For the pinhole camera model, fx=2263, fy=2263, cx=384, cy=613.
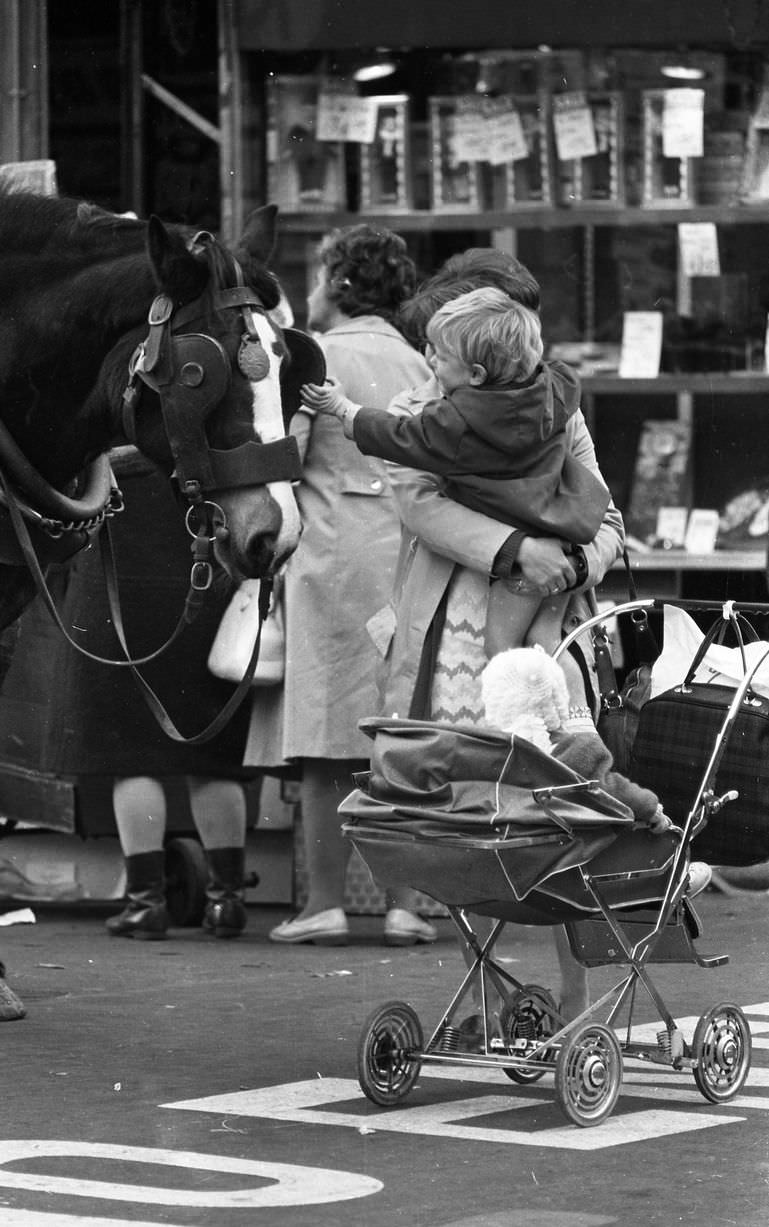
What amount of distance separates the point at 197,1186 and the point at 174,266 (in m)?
1.95

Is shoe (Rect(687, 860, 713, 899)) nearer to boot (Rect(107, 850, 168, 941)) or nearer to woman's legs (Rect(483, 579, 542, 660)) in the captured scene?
woman's legs (Rect(483, 579, 542, 660))

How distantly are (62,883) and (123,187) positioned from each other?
2.87 meters

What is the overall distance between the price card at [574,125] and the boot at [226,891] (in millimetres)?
3341

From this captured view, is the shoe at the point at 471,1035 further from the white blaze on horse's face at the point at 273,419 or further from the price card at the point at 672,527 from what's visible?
the price card at the point at 672,527

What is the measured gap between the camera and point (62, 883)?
7949 mm

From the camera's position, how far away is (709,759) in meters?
4.73

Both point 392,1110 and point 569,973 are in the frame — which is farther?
point 569,973

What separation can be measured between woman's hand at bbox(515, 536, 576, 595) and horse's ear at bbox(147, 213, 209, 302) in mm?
900

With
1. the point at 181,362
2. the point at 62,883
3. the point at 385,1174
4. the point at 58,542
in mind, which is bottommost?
the point at 62,883

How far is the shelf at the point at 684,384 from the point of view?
353 inches

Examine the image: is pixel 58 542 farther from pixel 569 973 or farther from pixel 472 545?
pixel 569 973

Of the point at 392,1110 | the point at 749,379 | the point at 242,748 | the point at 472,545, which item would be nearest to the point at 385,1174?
the point at 392,1110

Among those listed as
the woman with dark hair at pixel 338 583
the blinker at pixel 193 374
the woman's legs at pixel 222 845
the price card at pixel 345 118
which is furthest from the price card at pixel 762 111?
the blinker at pixel 193 374

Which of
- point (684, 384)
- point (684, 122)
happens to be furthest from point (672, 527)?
point (684, 122)
